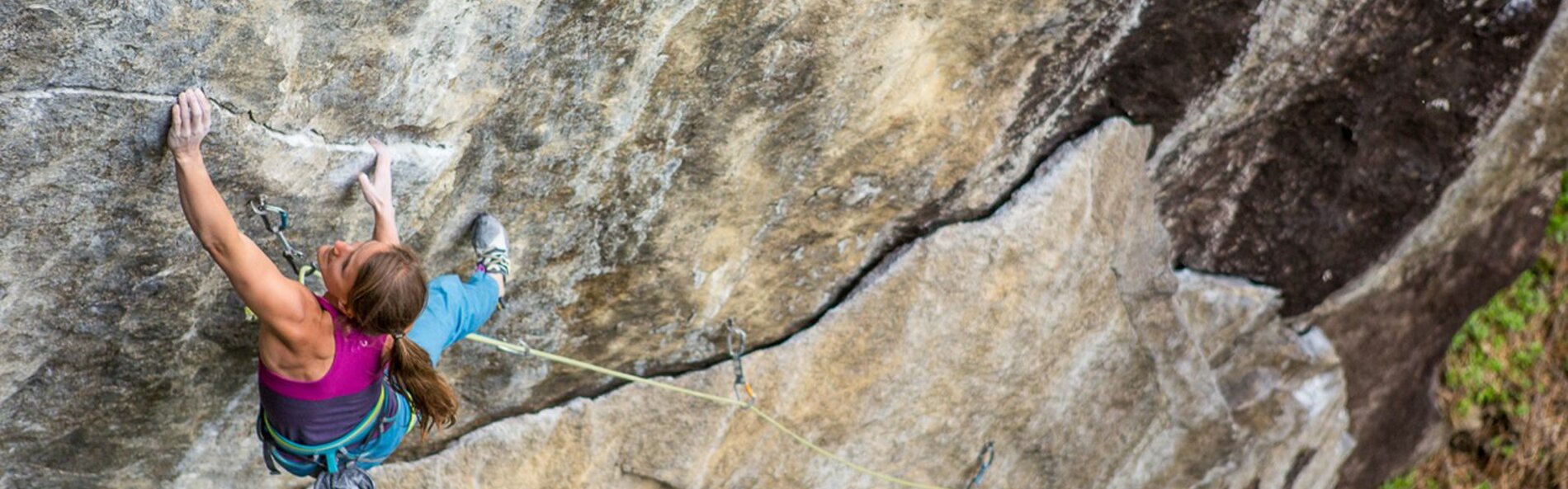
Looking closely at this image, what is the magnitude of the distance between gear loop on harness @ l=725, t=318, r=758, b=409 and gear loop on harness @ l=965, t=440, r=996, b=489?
3.42 feet

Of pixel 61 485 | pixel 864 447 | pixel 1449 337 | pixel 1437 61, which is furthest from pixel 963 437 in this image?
pixel 1449 337

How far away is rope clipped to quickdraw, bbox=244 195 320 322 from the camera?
3148mm

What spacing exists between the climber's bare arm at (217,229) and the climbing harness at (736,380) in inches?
16.1

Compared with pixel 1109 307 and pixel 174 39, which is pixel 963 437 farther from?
pixel 174 39

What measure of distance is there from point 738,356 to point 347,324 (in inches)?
59.9

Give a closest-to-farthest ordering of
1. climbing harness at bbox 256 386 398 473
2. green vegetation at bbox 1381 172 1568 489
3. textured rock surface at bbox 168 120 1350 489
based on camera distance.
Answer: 1. climbing harness at bbox 256 386 398 473
2. textured rock surface at bbox 168 120 1350 489
3. green vegetation at bbox 1381 172 1568 489

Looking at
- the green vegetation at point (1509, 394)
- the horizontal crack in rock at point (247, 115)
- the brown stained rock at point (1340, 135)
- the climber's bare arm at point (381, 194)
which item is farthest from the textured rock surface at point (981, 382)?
the green vegetation at point (1509, 394)

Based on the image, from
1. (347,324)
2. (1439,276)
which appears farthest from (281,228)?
(1439,276)

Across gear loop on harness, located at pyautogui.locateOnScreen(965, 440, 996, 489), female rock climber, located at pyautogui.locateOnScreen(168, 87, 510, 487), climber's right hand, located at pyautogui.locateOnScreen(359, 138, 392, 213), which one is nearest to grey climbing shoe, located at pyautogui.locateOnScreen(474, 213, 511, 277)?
female rock climber, located at pyautogui.locateOnScreen(168, 87, 510, 487)

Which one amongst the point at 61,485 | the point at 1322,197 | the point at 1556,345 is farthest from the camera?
the point at 1556,345

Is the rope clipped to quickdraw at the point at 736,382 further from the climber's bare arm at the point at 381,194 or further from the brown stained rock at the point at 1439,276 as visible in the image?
the brown stained rock at the point at 1439,276

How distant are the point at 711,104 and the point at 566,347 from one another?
90 centimetres

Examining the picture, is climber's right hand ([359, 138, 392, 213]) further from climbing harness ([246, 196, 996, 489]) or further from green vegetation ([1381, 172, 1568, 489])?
green vegetation ([1381, 172, 1568, 489])

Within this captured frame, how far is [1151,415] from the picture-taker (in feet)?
17.6
